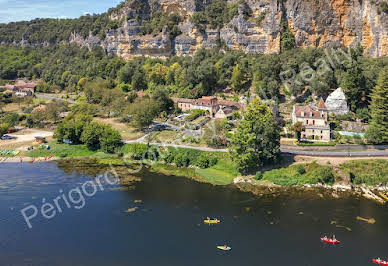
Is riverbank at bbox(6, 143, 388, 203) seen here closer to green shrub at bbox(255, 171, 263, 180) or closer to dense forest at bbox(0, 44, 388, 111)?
green shrub at bbox(255, 171, 263, 180)

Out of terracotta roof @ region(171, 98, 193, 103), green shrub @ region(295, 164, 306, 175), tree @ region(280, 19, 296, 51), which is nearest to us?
green shrub @ region(295, 164, 306, 175)

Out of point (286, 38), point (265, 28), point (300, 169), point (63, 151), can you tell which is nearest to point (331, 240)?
point (300, 169)

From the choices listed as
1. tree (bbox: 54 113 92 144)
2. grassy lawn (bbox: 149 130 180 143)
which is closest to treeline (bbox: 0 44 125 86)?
tree (bbox: 54 113 92 144)

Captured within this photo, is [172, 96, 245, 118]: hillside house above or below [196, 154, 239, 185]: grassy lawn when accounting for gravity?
above

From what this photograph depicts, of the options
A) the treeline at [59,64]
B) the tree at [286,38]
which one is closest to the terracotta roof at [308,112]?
the tree at [286,38]

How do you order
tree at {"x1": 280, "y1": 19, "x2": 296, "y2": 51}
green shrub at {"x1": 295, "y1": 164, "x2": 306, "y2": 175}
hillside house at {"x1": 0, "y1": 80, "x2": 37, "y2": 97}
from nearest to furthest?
green shrub at {"x1": 295, "y1": 164, "x2": 306, "y2": 175}, tree at {"x1": 280, "y1": 19, "x2": 296, "y2": 51}, hillside house at {"x1": 0, "y1": 80, "x2": 37, "y2": 97}
